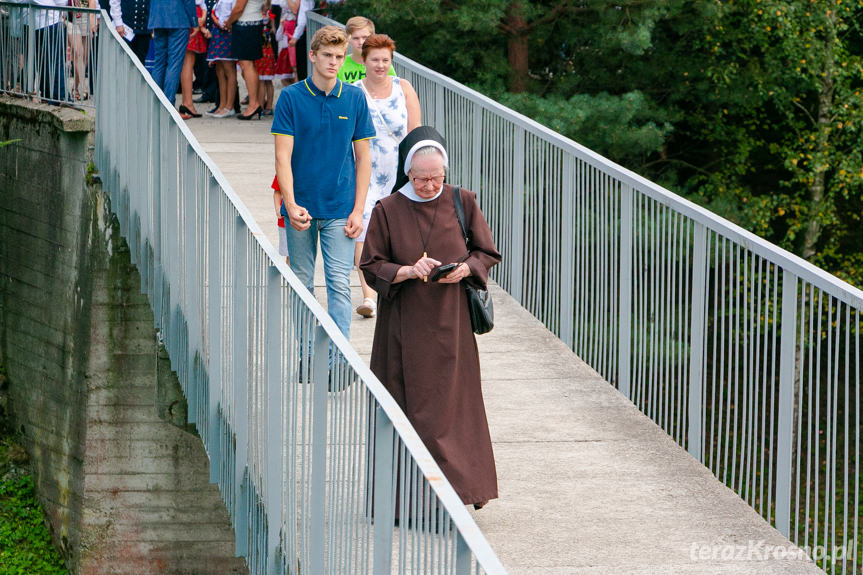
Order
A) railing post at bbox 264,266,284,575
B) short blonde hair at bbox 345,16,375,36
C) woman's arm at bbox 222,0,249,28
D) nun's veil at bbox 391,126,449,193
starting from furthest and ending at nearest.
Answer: woman's arm at bbox 222,0,249,28
short blonde hair at bbox 345,16,375,36
nun's veil at bbox 391,126,449,193
railing post at bbox 264,266,284,575

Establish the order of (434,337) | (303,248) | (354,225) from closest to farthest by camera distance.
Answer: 1. (434,337)
2. (354,225)
3. (303,248)

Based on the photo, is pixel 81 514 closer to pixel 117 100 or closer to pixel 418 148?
pixel 117 100

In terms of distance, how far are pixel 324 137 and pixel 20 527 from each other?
422 inches

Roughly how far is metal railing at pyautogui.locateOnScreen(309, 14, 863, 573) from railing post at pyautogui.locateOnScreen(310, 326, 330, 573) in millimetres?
1922

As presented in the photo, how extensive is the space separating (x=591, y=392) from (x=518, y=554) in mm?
2254

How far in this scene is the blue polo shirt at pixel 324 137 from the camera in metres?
6.51

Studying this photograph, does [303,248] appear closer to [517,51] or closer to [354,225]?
[354,225]

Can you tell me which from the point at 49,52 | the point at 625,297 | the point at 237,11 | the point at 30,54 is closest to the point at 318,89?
the point at 625,297

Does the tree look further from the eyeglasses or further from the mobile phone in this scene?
the mobile phone

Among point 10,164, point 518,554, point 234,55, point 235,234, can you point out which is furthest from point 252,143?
point 518,554

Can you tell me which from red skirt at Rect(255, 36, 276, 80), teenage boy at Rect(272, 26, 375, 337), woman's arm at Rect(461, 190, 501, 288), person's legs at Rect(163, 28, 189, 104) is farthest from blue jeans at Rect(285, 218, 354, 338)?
red skirt at Rect(255, 36, 276, 80)

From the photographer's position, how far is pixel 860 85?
21.1m

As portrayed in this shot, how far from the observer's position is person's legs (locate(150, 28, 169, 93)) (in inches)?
506

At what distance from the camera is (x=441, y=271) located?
5.39 meters
